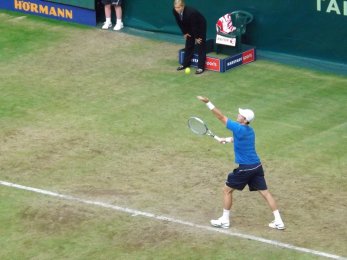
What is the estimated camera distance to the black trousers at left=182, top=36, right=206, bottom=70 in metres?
25.0

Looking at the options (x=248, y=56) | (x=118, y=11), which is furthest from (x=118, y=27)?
(x=248, y=56)

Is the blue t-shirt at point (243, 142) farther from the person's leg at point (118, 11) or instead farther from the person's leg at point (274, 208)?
the person's leg at point (118, 11)

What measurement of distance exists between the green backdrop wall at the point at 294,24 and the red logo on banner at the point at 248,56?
488 mm

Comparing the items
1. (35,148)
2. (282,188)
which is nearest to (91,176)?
(35,148)

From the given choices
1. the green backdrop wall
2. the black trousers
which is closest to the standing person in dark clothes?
the black trousers

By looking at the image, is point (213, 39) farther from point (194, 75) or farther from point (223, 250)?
point (223, 250)

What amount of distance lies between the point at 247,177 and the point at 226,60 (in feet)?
29.4

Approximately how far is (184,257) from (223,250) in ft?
2.18

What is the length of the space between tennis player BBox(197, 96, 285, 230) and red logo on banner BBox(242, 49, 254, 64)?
9.22 metres

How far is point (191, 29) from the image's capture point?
983 inches

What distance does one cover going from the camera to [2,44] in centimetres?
2762

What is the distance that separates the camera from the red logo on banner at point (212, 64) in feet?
82.6

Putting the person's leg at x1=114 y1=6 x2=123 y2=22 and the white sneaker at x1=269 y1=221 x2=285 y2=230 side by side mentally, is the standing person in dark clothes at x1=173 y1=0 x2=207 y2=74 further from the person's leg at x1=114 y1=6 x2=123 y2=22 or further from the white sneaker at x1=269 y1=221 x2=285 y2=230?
the white sneaker at x1=269 y1=221 x2=285 y2=230

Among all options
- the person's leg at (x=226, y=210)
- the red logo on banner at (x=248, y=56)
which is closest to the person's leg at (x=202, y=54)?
the red logo on banner at (x=248, y=56)
